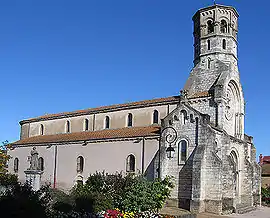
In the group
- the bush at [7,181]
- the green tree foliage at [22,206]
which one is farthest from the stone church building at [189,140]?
the green tree foliage at [22,206]

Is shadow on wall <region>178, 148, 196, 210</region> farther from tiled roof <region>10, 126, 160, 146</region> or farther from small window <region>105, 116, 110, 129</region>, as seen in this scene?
small window <region>105, 116, 110, 129</region>

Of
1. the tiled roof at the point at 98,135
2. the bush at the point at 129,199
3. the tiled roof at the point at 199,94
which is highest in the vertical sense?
the tiled roof at the point at 199,94

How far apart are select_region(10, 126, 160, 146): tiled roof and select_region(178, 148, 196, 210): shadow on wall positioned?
4105mm

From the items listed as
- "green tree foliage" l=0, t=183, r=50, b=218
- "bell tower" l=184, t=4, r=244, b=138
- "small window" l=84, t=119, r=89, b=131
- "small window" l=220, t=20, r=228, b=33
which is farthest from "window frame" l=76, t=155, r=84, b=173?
"green tree foliage" l=0, t=183, r=50, b=218

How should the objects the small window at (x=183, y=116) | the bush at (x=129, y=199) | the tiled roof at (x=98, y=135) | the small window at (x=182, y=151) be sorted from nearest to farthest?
the bush at (x=129, y=199), the small window at (x=182, y=151), the small window at (x=183, y=116), the tiled roof at (x=98, y=135)

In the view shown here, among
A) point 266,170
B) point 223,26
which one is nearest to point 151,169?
point 223,26

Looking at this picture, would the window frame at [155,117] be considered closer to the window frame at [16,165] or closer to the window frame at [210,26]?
the window frame at [210,26]

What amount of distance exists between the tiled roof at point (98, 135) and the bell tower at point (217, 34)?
9046mm

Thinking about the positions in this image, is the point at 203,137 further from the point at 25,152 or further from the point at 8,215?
the point at 25,152

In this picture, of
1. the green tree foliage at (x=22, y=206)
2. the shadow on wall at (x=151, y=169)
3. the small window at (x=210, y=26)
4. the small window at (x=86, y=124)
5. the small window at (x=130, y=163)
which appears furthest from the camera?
the small window at (x=86, y=124)

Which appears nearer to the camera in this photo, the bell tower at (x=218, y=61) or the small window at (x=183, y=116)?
the small window at (x=183, y=116)

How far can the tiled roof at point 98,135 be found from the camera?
33741mm

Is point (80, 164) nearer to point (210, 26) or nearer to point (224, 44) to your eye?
point (224, 44)

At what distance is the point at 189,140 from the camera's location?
98.2 ft
